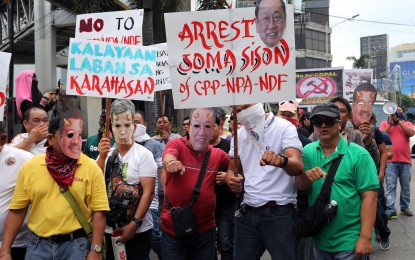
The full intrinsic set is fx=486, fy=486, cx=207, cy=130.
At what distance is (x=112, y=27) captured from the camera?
508 cm

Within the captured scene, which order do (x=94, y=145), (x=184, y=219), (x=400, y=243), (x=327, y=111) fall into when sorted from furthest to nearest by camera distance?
(x=400, y=243), (x=94, y=145), (x=184, y=219), (x=327, y=111)

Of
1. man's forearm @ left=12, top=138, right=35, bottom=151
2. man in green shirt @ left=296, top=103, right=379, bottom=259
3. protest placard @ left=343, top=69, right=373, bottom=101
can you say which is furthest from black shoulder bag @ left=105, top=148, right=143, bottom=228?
protest placard @ left=343, top=69, right=373, bottom=101

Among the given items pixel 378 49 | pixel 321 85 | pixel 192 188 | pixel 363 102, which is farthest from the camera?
pixel 378 49

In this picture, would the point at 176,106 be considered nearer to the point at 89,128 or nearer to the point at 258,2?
the point at 258,2

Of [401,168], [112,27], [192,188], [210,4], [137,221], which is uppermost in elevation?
[210,4]

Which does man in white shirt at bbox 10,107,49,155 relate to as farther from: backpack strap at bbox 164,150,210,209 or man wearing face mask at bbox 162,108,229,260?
backpack strap at bbox 164,150,210,209

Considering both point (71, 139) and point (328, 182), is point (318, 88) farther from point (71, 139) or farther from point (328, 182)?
point (71, 139)

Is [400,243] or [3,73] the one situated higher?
[3,73]

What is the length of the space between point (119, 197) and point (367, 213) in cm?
193

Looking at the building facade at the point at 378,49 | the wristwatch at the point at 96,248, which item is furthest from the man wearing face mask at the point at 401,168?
the building facade at the point at 378,49

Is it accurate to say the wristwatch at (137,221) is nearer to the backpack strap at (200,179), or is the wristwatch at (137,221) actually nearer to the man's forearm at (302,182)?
the backpack strap at (200,179)

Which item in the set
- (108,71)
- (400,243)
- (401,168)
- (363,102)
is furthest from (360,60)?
Result: (108,71)

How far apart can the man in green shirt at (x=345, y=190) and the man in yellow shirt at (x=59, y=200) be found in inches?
59.6

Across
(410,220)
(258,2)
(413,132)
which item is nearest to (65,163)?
(258,2)
